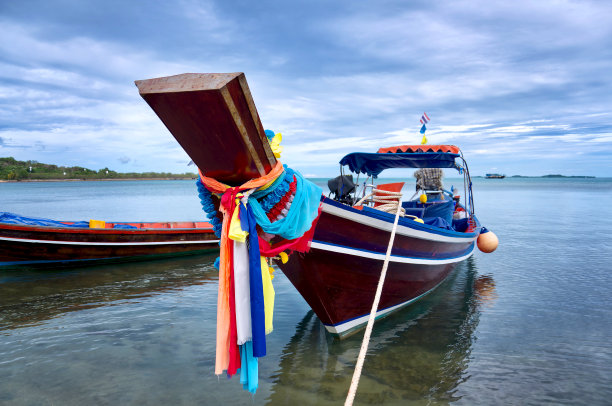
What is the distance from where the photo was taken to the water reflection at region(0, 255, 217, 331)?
671 cm

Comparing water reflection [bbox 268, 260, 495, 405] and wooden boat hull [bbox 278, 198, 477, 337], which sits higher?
wooden boat hull [bbox 278, 198, 477, 337]

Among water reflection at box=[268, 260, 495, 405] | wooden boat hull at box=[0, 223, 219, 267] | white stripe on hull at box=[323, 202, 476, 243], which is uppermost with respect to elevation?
white stripe on hull at box=[323, 202, 476, 243]

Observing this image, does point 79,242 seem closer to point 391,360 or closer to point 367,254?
point 367,254

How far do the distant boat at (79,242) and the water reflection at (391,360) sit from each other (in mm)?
6273

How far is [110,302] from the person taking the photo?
7242mm

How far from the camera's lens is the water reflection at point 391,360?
417 centimetres

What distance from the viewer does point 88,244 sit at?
10.0 metres

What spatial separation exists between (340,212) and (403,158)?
4683 mm

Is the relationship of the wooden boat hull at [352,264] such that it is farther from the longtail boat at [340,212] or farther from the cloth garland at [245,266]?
the cloth garland at [245,266]

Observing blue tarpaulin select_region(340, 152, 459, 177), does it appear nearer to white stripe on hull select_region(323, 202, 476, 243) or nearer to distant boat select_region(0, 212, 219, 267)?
white stripe on hull select_region(323, 202, 476, 243)

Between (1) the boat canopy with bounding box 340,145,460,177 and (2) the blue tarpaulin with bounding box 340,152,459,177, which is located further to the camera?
→ (2) the blue tarpaulin with bounding box 340,152,459,177

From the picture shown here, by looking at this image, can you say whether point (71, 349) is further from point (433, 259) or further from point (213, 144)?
point (433, 259)

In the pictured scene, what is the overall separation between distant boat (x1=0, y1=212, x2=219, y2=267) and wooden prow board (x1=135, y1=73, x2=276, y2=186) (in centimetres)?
853

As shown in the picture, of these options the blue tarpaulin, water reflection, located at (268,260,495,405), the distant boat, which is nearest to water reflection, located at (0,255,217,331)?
the distant boat
